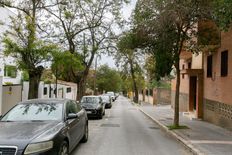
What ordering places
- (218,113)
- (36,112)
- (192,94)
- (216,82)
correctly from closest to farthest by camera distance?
(36,112), (218,113), (216,82), (192,94)

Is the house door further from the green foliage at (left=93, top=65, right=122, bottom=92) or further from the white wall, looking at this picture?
the green foliage at (left=93, top=65, right=122, bottom=92)

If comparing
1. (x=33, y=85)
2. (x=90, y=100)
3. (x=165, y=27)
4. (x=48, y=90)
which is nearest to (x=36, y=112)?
(x=165, y=27)

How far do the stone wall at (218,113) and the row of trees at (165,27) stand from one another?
2.30 metres

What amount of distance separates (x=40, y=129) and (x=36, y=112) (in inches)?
61.6

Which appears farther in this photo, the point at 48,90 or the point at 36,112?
the point at 48,90

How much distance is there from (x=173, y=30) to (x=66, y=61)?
740 centimetres

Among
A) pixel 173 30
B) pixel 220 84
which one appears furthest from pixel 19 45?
pixel 220 84

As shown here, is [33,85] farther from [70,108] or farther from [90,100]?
[70,108]

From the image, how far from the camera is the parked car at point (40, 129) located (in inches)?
272

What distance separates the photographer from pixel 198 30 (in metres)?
17.4

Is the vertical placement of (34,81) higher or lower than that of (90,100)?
higher

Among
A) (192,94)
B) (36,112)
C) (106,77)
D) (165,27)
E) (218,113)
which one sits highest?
(106,77)

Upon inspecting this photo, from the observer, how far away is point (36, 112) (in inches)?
366

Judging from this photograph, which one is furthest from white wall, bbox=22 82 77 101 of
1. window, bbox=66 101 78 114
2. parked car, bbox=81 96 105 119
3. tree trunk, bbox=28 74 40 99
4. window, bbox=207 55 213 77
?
window, bbox=66 101 78 114
